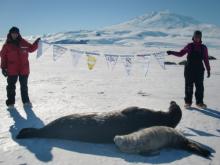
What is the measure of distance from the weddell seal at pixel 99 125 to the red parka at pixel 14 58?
8.61 ft

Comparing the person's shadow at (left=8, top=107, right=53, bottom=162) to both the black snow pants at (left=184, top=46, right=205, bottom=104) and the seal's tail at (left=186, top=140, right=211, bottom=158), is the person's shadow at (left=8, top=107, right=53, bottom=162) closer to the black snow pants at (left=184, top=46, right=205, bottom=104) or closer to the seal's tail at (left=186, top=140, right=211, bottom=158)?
the seal's tail at (left=186, top=140, right=211, bottom=158)

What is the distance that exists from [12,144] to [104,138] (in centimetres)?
144

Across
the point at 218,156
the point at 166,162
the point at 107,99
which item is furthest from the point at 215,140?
the point at 107,99

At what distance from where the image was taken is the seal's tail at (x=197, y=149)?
205 inches

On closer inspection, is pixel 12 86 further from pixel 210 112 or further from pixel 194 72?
pixel 210 112

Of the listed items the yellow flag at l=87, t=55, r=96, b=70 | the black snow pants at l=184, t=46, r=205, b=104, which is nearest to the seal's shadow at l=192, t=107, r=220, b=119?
the black snow pants at l=184, t=46, r=205, b=104

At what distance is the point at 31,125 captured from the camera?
6895mm

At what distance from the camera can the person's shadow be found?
527cm

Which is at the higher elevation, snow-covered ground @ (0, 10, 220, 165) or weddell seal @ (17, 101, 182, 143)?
weddell seal @ (17, 101, 182, 143)

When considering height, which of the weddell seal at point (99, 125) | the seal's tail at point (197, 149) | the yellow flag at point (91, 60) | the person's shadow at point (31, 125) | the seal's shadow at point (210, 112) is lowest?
the person's shadow at point (31, 125)

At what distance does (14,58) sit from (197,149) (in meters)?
4.77

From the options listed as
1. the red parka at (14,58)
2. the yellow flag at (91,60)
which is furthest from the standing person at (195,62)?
the yellow flag at (91,60)

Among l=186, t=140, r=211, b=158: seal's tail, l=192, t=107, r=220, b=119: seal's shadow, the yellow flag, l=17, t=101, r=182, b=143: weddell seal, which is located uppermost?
the yellow flag

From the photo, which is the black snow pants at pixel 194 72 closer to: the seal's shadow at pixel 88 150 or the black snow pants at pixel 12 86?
the seal's shadow at pixel 88 150
